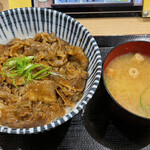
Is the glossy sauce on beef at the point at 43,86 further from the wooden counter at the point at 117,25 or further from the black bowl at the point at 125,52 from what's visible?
the wooden counter at the point at 117,25

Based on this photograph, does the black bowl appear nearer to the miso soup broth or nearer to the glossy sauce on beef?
the miso soup broth

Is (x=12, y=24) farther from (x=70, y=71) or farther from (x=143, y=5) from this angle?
(x=143, y=5)

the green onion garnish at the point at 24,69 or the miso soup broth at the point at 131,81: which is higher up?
the green onion garnish at the point at 24,69

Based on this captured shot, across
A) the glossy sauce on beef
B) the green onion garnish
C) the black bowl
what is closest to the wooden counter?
the black bowl

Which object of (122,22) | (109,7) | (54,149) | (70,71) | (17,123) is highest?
(109,7)

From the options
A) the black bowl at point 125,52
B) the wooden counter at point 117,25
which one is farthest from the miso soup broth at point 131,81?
the wooden counter at point 117,25

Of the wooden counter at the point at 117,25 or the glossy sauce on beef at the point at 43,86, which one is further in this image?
the wooden counter at the point at 117,25

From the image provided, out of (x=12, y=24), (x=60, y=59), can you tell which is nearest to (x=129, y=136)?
(x=60, y=59)
